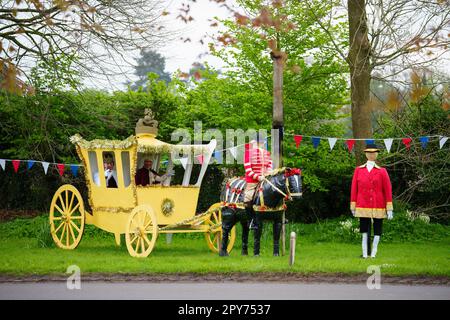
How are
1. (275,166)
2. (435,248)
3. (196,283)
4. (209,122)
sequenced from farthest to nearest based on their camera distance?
(209,122) → (435,248) → (275,166) → (196,283)

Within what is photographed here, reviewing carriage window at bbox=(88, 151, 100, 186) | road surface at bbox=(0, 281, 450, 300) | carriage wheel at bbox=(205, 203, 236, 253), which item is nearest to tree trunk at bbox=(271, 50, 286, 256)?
carriage wheel at bbox=(205, 203, 236, 253)

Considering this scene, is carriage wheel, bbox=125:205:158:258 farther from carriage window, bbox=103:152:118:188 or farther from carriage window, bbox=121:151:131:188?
carriage window, bbox=103:152:118:188

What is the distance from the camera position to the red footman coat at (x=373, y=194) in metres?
14.2

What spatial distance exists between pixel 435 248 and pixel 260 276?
644cm

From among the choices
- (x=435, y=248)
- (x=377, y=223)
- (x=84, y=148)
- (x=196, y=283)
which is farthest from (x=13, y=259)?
(x=435, y=248)

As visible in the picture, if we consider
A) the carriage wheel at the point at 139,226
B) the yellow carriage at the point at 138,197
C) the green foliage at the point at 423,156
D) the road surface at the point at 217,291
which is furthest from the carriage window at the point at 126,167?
the green foliage at the point at 423,156

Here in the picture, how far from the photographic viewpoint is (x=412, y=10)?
16.2 metres

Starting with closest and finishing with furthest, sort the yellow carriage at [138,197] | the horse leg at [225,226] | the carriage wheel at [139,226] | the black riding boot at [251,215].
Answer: the black riding boot at [251,215]
the carriage wheel at [139,226]
the horse leg at [225,226]
the yellow carriage at [138,197]

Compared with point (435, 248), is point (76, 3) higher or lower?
higher

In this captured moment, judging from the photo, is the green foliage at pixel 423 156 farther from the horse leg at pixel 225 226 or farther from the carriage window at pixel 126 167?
the carriage window at pixel 126 167

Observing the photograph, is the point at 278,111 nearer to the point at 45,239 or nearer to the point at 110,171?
the point at 110,171

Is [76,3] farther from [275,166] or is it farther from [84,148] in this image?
[275,166]

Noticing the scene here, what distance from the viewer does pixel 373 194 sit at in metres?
14.2

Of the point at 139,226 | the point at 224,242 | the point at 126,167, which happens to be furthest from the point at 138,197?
the point at 224,242
